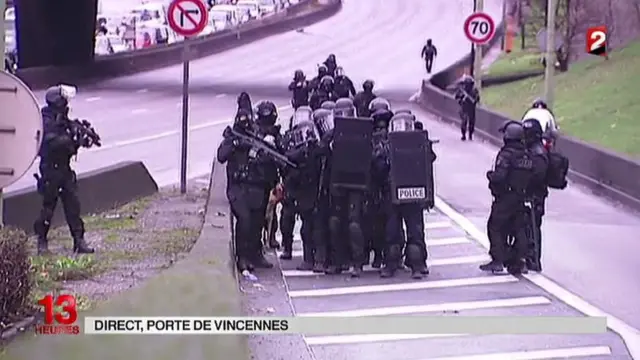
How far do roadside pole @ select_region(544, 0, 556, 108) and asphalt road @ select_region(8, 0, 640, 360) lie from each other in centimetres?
93

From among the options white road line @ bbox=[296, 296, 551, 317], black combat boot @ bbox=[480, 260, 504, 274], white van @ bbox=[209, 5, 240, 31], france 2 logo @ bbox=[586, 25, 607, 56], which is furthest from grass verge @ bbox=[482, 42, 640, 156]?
white road line @ bbox=[296, 296, 551, 317]

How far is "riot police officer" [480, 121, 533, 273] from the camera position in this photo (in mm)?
11789

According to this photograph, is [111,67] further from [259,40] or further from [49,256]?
[259,40]

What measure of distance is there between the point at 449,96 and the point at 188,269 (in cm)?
1045

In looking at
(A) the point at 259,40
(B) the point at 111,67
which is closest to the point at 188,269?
(B) the point at 111,67

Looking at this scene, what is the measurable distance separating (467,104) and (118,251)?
11407 millimetres

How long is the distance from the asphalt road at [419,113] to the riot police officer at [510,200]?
300 mm

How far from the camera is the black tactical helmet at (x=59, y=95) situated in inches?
363

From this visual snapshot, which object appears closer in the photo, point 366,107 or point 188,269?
point 188,269

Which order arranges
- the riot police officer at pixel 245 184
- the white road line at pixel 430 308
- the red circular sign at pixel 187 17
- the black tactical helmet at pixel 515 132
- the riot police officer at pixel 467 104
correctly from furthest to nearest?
the riot police officer at pixel 467 104 → the black tactical helmet at pixel 515 132 → the red circular sign at pixel 187 17 → the riot police officer at pixel 245 184 → the white road line at pixel 430 308

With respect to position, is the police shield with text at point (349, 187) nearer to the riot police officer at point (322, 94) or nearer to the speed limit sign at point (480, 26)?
the speed limit sign at point (480, 26)

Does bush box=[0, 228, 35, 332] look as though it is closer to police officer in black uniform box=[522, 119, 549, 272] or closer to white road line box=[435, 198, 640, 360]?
white road line box=[435, 198, 640, 360]

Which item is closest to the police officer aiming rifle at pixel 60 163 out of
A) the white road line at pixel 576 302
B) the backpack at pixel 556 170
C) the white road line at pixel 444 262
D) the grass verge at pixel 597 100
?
the white road line at pixel 444 262

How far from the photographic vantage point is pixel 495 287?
1102 cm
